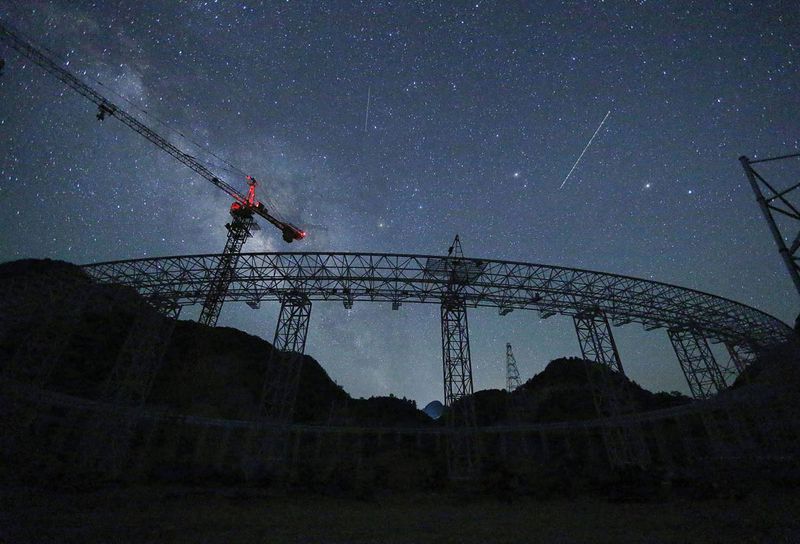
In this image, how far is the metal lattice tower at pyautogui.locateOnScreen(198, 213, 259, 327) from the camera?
2392cm

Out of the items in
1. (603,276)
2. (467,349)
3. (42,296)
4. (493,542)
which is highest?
(603,276)

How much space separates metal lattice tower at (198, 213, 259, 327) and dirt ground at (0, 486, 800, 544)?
13333mm

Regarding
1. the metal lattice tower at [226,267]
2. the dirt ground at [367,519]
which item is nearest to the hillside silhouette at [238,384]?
the metal lattice tower at [226,267]

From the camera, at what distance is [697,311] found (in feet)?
89.1

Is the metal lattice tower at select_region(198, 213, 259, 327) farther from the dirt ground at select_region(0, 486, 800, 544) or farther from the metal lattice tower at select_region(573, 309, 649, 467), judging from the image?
the metal lattice tower at select_region(573, 309, 649, 467)

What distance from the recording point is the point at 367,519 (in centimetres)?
985

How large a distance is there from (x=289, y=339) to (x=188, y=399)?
98.7ft

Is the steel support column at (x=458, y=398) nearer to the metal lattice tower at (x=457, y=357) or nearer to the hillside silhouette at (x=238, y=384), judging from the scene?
the metal lattice tower at (x=457, y=357)

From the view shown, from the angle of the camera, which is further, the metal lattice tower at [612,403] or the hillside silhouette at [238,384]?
the hillside silhouette at [238,384]

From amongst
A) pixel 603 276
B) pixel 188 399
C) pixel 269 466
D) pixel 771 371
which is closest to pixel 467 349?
pixel 603 276

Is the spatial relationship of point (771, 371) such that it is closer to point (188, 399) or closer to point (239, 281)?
point (239, 281)

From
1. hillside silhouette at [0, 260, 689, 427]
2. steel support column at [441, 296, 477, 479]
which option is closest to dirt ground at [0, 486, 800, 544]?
steel support column at [441, 296, 477, 479]

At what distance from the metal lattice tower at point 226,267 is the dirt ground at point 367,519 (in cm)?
1333

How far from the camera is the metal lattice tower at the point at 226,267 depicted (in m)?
23.9
